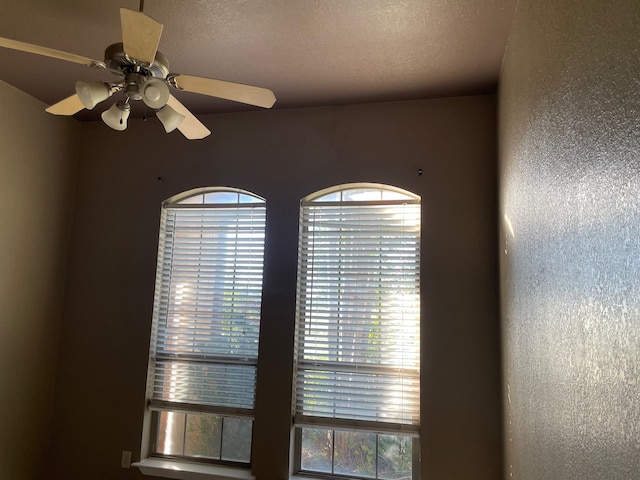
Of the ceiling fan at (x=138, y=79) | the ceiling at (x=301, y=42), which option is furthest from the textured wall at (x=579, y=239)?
the ceiling fan at (x=138, y=79)

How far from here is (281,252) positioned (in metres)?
3.16

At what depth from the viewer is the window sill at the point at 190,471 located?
3.00 meters

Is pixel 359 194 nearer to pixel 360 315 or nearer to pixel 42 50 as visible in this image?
pixel 360 315

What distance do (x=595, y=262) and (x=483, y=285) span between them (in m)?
1.92

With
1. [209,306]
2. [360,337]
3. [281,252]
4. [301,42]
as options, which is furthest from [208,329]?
[301,42]

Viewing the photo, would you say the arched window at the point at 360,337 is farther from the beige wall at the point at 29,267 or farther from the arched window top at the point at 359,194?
the beige wall at the point at 29,267

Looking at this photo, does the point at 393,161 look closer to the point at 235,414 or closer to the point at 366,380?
the point at 366,380

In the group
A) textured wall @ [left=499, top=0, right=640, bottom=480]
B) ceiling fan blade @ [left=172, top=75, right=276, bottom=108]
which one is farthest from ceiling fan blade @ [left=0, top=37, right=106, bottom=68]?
textured wall @ [left=499, top=0, right=640, bottom=480]

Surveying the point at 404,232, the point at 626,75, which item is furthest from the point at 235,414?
the point at 626,75

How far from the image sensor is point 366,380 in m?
2.96

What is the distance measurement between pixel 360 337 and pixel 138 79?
6.45 feet

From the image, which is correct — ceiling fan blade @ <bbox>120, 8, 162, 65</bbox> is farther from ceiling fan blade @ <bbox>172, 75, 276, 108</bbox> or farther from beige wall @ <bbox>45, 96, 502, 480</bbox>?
beige wall @ <bbox>45, 96, 502, 480</bbox>

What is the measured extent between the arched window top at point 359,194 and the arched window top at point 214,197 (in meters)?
0.41

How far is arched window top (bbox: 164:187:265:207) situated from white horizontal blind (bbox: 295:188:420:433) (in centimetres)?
48
